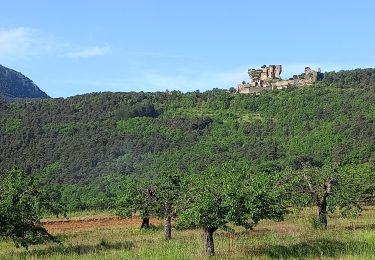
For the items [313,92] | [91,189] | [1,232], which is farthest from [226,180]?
[313,92]

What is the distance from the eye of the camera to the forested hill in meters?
103

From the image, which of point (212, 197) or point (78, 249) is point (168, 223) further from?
point (212, 197)

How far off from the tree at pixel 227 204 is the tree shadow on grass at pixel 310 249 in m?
1.53

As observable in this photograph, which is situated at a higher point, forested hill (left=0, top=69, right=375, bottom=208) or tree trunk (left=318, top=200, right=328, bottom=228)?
forested hill (left=0, top=69, right=375, bottom=208)

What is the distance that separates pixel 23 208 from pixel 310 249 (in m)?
14.5

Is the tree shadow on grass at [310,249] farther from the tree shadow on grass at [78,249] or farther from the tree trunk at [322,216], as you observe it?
the tree trunk at [322,216]

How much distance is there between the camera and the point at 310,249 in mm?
22500

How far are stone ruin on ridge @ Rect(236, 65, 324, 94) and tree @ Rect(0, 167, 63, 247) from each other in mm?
138261

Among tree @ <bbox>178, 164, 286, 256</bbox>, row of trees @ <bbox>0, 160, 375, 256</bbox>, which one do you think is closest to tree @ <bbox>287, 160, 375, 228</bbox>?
row of trees @ <bbox>0, 160, 375, 256</bbox>

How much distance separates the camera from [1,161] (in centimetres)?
11362

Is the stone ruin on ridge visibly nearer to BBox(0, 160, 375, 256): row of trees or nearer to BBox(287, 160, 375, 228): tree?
BBox(0, 160, 375, 256): row of trees

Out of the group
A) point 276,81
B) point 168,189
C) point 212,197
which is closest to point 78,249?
point 212,197

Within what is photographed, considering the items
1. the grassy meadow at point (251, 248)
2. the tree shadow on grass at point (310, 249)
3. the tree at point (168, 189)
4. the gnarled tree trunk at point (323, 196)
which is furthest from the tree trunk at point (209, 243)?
the gnarled tree trunk at point (323, 196)

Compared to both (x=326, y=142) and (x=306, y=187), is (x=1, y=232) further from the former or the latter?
(x=326, y=142)
